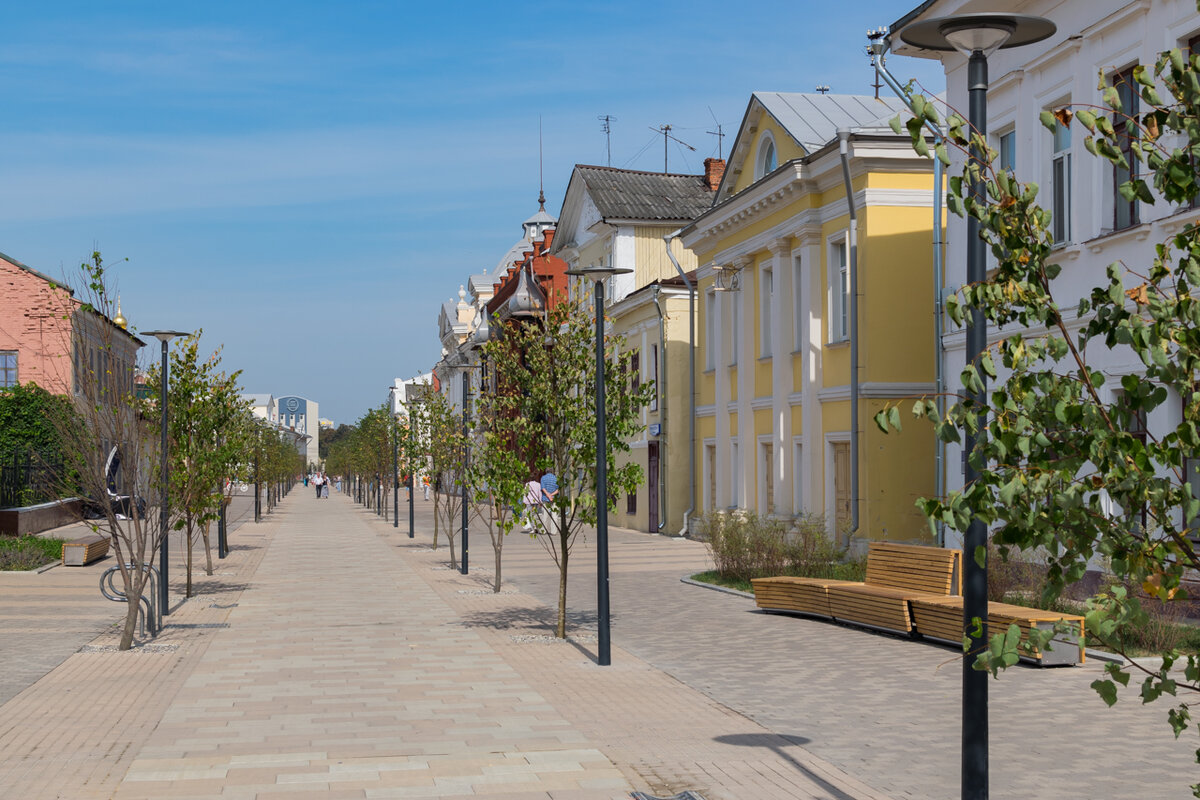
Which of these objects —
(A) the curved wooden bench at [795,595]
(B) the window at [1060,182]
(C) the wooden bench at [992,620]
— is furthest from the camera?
(B) the window at [1060,182]

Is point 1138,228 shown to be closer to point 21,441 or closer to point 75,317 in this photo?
point 75,317

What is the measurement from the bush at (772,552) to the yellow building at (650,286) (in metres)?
13.3

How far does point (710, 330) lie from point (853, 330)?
393 inches

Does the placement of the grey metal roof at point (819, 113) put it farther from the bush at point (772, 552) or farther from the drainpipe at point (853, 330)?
the bush at point (772, 552)

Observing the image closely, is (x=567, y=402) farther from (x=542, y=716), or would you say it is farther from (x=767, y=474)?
(x=767, y=474)

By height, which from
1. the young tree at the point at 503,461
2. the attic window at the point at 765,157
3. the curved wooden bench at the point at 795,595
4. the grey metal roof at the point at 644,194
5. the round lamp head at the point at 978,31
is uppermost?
the grey metal roof at the point at 644,194

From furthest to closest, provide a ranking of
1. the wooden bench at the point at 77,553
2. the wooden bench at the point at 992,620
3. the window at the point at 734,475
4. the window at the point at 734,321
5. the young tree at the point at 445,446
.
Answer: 1. the window at the point at 734,475
2. the window at the point at 734,321
3. the young tree at the point at 445,446
4. the wooden bench at the point at 77,553
5. the wooden bench at the point at 992,620

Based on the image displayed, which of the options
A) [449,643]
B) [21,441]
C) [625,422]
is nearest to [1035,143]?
[625,422]

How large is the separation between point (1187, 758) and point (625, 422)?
7.54 m

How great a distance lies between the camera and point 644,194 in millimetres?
45000

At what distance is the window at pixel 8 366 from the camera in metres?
47.7

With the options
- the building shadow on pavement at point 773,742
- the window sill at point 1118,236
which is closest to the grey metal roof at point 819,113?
the window sill at point 1118,236

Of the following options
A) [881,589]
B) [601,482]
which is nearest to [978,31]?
[601,482]

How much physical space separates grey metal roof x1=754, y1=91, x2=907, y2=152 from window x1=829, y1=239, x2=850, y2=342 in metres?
2.58
